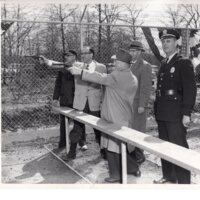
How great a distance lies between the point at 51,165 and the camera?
495cm

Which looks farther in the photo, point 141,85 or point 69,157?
point 69,157

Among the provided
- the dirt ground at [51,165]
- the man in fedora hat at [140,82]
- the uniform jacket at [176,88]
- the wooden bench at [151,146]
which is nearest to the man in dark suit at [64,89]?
the dirt ground at [51,165]

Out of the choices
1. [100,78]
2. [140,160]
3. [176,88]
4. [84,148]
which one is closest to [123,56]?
[100,78]

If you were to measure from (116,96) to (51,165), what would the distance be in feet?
5.16

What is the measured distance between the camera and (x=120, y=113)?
4.03m

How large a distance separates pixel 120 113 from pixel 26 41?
236 cm

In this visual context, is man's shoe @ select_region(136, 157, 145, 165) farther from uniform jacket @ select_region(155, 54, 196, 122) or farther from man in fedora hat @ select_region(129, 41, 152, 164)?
uniform jacket @ select_region(155, 54, 196, 122)

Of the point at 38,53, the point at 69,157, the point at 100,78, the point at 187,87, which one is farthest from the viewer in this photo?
the point at 38,53

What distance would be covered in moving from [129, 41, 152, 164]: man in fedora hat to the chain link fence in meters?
1.36

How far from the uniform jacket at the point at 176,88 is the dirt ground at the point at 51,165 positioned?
0.93 metres

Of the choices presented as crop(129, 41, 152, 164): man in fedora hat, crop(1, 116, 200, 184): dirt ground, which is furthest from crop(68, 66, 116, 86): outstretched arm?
crop(1, 116, 200, 184): dirt ground

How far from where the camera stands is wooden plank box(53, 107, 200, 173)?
2.89 metres

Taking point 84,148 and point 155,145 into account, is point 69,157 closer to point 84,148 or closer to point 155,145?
point 84,148

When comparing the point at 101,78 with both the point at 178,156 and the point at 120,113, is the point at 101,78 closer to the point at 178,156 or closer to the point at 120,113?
the point at 120,113
